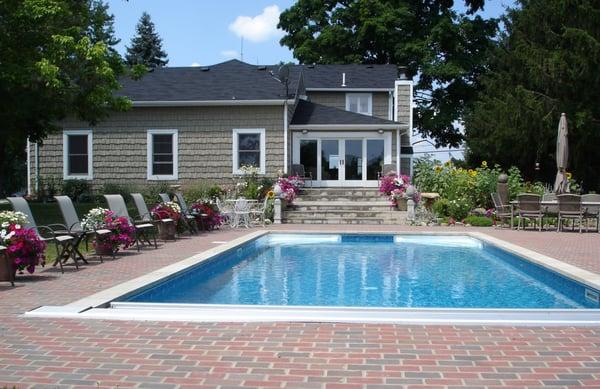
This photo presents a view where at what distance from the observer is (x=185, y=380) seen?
4.04 meters

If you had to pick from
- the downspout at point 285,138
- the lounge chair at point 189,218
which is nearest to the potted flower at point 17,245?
the lounge chair at point 189,218

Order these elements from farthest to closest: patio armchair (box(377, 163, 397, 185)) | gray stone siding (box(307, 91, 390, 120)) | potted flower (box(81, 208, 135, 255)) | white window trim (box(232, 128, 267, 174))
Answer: gray stone siding (box(307, 91, 390, 120)) < patio armchair (box(377, 163, 397, 185)) < white window trim (box(232, 128, 267, 174)) < potted flower (box(81, 208, 135, 255))

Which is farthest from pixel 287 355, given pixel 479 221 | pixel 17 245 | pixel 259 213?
pixel 479 221

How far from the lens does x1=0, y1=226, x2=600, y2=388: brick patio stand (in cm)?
404

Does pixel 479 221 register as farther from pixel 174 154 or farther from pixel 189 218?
pixel 174 154

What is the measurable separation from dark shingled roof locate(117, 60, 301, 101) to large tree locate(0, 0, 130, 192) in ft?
15.7

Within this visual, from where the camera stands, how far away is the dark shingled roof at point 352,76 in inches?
1090

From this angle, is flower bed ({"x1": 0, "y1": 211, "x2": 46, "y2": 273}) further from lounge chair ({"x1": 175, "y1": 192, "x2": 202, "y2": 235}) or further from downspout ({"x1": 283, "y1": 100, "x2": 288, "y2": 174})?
downspout ({"x1": 283, "y1": 100, "x2": 288, "y2": 174})

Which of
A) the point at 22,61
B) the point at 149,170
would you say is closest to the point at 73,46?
the point at 22,61

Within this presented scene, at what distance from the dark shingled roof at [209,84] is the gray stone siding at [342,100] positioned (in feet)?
7.13

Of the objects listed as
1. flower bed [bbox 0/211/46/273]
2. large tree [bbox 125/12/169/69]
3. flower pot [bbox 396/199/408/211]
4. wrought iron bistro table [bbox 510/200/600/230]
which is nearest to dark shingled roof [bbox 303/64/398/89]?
flower pot [bbox 396/199/408/211]

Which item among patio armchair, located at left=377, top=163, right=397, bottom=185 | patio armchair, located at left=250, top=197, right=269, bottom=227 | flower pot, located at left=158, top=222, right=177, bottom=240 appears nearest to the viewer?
flower pot, located at left=158, top=222, right=177, bottom=240

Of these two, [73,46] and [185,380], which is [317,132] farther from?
[185,380]

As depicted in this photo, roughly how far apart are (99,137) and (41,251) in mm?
15603
